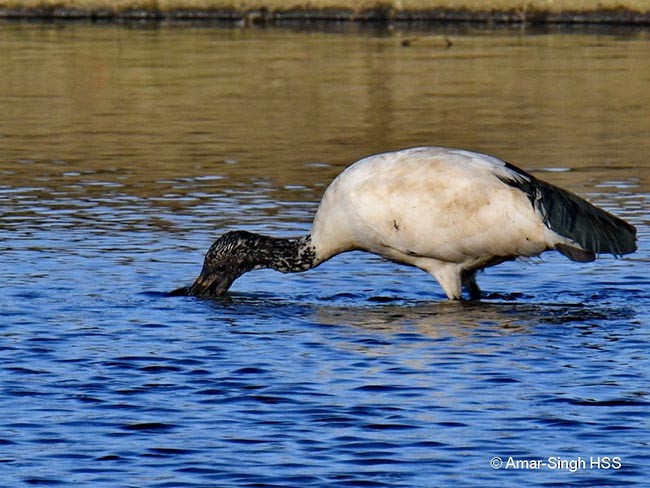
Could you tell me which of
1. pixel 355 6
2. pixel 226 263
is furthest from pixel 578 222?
pixel 355 6

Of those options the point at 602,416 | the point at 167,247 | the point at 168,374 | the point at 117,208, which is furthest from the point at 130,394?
the point at 117,208

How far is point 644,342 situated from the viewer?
9930 millimetres

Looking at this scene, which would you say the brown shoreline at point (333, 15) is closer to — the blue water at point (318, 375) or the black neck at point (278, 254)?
the blue water at point (318, 375)

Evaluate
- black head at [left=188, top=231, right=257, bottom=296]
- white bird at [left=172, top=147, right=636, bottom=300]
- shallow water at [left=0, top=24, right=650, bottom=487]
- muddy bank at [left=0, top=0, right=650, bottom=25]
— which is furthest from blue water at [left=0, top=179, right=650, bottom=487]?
muddy bank at [left=0, top=0, right=650, bottom=25]

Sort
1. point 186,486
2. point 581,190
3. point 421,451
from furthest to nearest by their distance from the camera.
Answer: point 581,190 → point 421,451 → point 186,486

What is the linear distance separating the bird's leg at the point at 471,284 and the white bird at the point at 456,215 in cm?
22

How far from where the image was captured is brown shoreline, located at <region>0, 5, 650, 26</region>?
4434 cm

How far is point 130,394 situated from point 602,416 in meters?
2.46

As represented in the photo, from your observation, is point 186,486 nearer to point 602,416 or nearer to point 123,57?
point 602,416

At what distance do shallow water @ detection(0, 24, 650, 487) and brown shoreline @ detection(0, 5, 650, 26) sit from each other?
2038 cm

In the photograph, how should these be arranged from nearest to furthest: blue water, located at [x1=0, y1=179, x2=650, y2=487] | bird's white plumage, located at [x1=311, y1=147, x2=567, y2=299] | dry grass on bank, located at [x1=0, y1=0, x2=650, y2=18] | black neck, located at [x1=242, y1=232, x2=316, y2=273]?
1. blue water, located at [x1=0, y1=179, x2=650, y2=487]
2. bird's white plumage, located at [x1=311, y1=147, x2=567, y2=299]
3. black neck, located at [x1=242, y1=232, x2=316, y2=273]
4. dry grass on bank, located at [x1=0, y1=0, x2=650, y2=18]

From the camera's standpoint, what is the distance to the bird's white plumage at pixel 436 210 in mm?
10992

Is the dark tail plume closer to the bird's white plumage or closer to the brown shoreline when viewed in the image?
the bird's white plumage

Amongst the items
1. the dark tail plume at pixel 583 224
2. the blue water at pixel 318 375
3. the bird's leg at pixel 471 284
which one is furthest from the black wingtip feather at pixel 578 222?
the bird's leg at pixel 471 284
